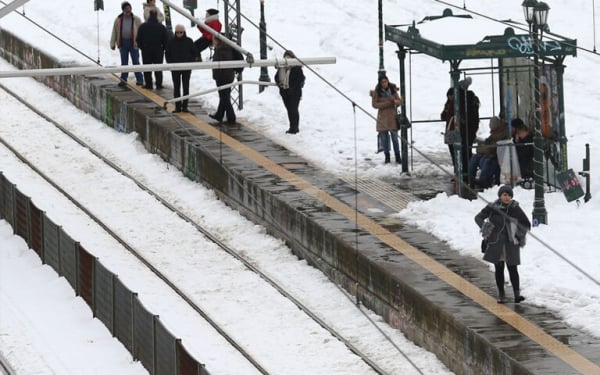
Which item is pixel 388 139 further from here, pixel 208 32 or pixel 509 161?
pixel 208 32

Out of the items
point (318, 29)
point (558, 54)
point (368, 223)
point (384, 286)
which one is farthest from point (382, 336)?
point (318, 29)

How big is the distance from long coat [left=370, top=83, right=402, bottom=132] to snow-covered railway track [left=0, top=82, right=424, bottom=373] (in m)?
3.23

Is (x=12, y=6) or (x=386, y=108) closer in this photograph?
(x=12, y=6)

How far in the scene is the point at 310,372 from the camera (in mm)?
20766

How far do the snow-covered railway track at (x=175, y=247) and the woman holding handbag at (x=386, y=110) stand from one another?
124 inches

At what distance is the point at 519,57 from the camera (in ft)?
86.0

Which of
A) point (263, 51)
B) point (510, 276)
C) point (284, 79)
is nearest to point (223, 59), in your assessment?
point (284, 79)

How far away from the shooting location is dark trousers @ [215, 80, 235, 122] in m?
30.9

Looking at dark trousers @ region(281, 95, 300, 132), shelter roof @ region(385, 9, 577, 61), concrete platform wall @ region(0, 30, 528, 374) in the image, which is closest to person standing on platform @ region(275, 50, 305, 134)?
dark trousers @ region(281, 95, 300, 132)

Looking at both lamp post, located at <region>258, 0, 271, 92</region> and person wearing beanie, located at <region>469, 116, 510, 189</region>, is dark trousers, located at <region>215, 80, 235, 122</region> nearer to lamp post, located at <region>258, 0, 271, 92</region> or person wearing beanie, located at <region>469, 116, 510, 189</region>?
lamp post, located at <region>258, 0, 271, 92</region>

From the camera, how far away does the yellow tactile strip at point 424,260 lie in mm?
18859

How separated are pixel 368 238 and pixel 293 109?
6.84 m

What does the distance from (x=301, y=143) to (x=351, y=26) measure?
9.68 m

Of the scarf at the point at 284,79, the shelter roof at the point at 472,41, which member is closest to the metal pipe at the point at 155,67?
the shelter roof at the point at 472,41
